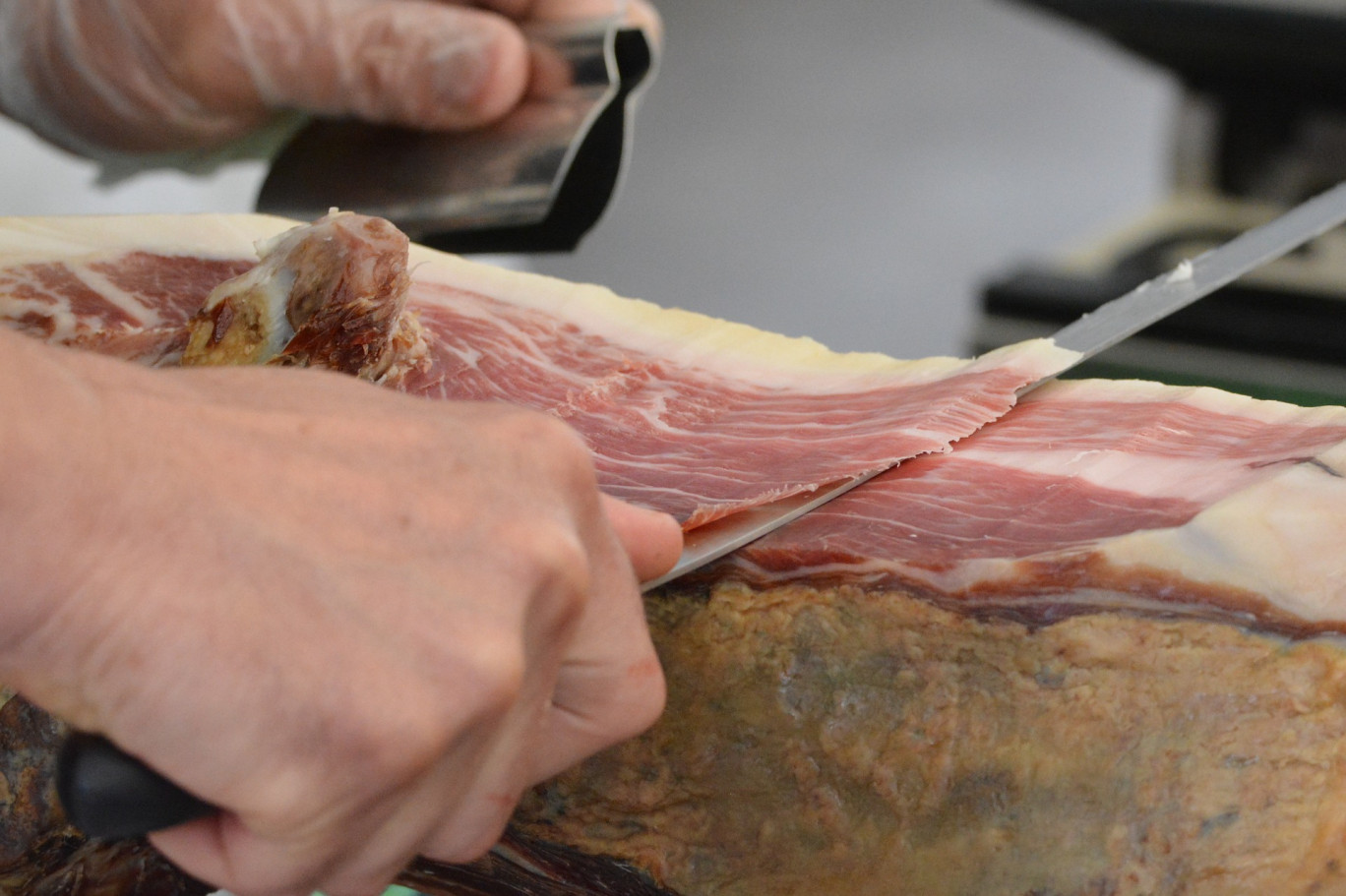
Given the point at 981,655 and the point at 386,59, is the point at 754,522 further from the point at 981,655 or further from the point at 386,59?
the point at 386,59

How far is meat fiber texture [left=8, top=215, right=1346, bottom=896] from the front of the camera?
1.12 metres

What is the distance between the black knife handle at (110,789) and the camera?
0.84 meters

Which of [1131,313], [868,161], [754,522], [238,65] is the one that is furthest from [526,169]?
[868,161]

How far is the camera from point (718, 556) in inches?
50.3

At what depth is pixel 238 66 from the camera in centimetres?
309

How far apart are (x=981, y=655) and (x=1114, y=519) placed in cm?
20

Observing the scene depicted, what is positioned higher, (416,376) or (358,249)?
(358,249)

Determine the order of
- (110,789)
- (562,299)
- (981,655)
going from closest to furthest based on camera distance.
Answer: (110,789)
(981,655)
(562,299)

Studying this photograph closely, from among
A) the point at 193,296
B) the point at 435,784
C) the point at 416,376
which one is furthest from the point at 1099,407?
the point at 193,296

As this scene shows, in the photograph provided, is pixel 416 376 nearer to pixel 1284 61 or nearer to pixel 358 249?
pixel 358 249

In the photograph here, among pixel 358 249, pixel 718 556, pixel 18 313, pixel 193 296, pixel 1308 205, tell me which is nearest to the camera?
pixel 718 556

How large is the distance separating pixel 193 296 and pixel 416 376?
0.37 m

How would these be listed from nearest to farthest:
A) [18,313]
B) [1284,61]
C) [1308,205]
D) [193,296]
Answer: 1. [18,313]
2. [193,296]
3. [1308,205]
4. [1284,61]

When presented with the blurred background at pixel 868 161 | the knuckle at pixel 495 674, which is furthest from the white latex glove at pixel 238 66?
the blurred background at pixel 868 161
